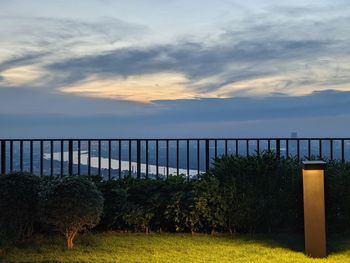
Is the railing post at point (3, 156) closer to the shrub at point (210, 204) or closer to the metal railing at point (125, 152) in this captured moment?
the metal railing at point (125, 152)

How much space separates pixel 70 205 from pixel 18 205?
1007 mm

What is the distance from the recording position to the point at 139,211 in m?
8.52

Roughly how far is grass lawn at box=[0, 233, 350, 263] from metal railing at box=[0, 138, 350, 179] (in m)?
2.78

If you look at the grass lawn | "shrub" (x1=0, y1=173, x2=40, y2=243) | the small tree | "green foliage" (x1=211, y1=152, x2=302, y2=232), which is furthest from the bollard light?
"shrub" (x1=0, y1=173, x2=40, y2=243)

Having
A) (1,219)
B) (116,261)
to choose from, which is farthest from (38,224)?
(116,261)

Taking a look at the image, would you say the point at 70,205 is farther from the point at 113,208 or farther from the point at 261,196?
the point at 261,196

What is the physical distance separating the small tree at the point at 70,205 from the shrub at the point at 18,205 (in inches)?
18.8

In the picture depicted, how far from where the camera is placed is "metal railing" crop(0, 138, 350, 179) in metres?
10.9

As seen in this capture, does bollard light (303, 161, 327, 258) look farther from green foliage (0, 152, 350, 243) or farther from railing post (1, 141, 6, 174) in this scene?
railing post (1, 141, 6, 174)

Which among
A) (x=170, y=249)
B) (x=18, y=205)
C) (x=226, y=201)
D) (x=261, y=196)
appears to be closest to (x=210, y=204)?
(x=226, y=201)

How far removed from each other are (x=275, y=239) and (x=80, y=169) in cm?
454

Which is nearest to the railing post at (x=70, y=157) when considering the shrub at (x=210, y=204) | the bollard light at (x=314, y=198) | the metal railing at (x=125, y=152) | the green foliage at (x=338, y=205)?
the metal railing at (x=125, y=152)

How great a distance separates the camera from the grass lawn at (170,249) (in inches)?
270

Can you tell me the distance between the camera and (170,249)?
7.43 metres
